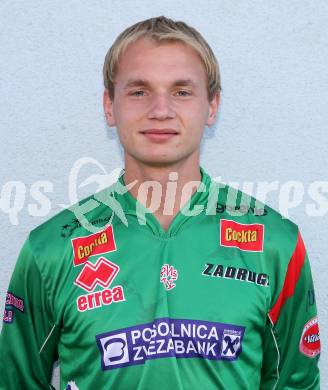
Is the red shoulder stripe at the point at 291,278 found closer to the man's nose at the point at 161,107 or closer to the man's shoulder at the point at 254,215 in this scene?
the man's shoulder at the point at 254,215

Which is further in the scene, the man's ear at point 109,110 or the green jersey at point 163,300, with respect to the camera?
the man's ear at point 109,110

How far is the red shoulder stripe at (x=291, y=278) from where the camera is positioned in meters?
1.72

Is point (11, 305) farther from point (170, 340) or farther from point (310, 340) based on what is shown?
point (310, 340)

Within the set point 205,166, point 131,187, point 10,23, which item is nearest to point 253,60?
point 205,166

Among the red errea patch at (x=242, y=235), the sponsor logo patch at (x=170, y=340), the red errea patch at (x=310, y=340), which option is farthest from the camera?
the red errea patch at (x=310, y=340)

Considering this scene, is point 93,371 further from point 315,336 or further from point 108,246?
point 315,336

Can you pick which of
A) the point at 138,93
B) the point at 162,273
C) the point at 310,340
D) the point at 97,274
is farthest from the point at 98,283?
the point at 310,340

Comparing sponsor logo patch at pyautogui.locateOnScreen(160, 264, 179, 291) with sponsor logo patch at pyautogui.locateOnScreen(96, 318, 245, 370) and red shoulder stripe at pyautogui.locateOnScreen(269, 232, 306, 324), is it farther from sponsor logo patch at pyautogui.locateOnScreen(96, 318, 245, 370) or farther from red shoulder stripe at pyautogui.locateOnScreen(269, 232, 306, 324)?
red shoulder stripe at pyautogui.locateOnScreen(269, 232, 306, 324)

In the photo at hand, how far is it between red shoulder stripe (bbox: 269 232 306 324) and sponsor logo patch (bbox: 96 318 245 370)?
16cm

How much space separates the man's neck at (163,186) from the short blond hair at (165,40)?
9.1 inches

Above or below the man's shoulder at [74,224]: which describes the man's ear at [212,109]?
above

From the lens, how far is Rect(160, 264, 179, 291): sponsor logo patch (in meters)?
1.63

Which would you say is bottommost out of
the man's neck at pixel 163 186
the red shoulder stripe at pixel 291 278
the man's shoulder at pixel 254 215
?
the red shoulder stripe at pixel 291 278

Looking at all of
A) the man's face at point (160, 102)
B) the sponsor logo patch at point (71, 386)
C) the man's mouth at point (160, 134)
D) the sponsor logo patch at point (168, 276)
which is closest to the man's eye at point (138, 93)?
the man's face at point (160, 102)
